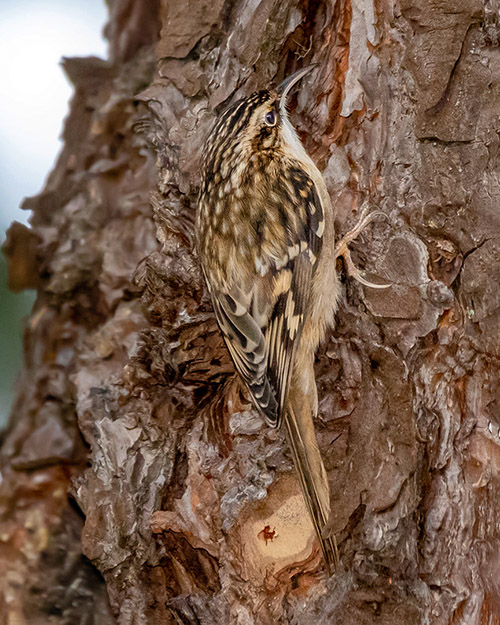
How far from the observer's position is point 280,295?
155 centimetres

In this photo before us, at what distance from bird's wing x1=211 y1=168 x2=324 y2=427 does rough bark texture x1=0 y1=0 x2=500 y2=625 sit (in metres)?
0.06

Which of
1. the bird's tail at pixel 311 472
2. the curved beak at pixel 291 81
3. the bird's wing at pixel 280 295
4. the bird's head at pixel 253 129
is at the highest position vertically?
the curved beak at pixel 291 81

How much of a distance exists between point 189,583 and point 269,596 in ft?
0.59

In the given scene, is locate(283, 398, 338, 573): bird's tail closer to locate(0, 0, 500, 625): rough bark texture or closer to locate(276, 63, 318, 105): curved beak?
locate(0, 0, 500, 625): rough bark texture

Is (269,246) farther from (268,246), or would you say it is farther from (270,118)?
(270,118)

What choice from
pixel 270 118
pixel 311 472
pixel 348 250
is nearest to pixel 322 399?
pixel 311 472

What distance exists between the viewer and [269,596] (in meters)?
1.33

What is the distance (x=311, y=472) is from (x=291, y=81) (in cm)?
89

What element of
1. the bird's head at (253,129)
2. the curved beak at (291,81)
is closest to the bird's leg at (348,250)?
the bird's head at (253,129)

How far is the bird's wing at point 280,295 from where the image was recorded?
146cm

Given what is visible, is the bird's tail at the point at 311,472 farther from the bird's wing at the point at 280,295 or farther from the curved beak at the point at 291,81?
the curved beak at the point at 291,81

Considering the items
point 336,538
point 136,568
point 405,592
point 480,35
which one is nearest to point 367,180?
point 480,35

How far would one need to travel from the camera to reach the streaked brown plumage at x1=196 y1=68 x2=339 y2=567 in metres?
1.46

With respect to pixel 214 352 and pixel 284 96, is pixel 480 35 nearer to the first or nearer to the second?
pixel 284 96
